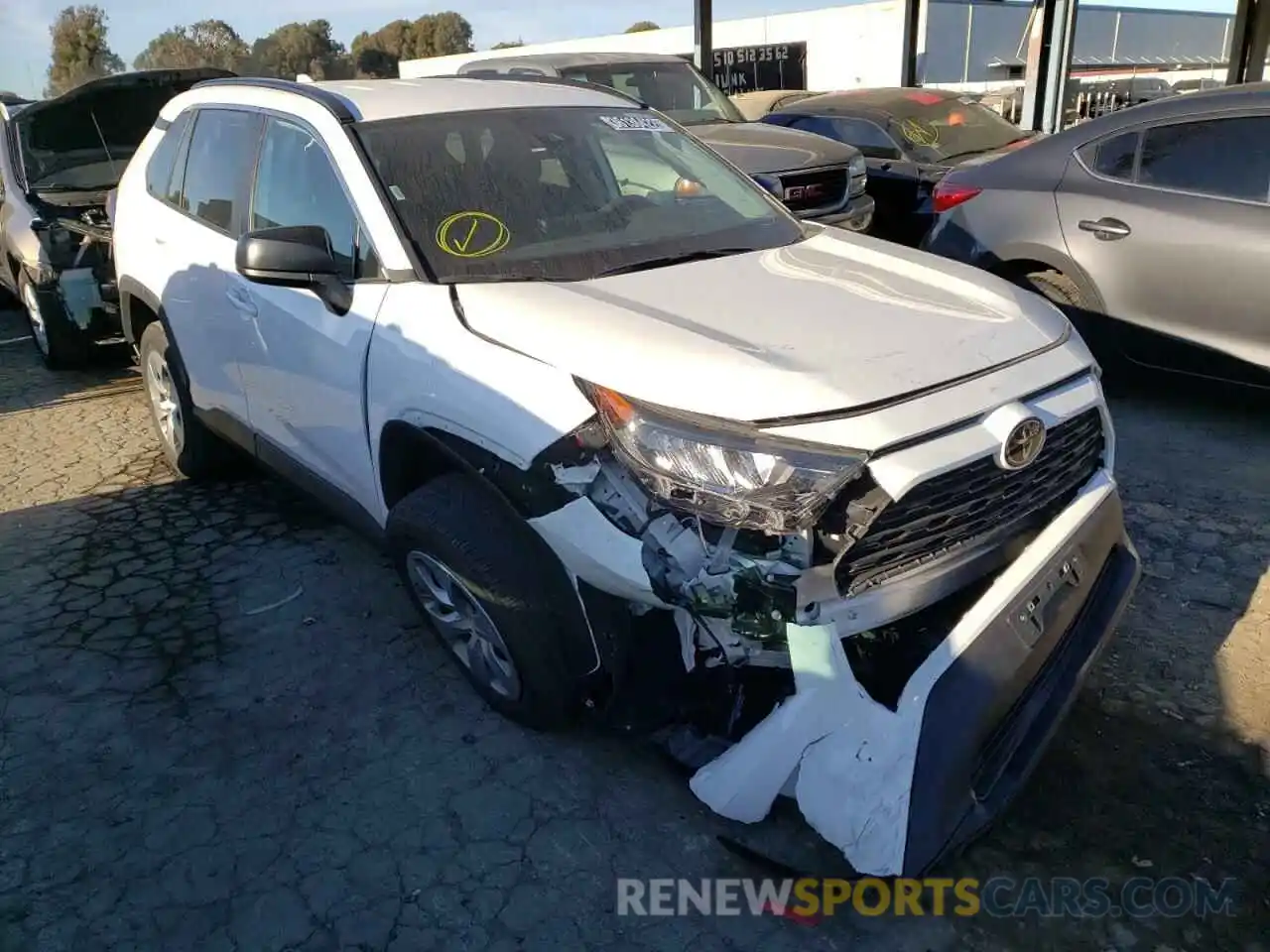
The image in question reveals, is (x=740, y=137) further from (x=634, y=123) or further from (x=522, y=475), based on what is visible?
(x=522, y=475)

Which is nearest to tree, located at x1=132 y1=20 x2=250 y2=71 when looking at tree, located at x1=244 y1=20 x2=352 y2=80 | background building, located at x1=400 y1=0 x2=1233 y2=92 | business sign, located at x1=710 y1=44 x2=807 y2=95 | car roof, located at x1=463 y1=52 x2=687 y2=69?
tree, located at x1=244 y1=20 x2=352 y2=80

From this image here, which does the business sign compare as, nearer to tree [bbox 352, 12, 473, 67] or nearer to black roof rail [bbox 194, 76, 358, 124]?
black roof rail [bbox 194, 76, 358, 124]

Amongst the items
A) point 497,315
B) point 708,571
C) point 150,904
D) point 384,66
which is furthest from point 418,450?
point 384,66

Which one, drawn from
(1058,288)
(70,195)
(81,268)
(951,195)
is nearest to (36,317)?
(81,268)

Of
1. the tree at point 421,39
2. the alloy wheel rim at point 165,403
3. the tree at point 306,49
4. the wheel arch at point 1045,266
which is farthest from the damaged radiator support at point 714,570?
the tree at point 421,39

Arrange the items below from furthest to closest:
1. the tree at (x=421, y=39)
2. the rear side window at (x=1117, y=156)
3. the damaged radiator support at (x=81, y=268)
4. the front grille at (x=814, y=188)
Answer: the tree at (x=421, y=39) < the front grille at (x=814, y=188) < the damaged radiator support at (x=81, y=268) < the rear side window at (x=1117, y=156)

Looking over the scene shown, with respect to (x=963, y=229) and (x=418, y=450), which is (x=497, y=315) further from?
(x=963, y=229)

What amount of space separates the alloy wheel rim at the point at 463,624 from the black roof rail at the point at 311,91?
5.05ft

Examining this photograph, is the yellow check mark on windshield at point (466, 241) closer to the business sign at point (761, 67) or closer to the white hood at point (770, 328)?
the white hood at point (770, 328)

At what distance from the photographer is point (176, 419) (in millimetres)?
4828

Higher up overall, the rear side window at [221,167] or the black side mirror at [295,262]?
the rear side window at [221,167]

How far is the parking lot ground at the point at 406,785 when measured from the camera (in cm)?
238

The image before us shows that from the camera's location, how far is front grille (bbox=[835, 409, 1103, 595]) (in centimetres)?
221

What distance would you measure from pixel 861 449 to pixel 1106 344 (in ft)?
11.7
